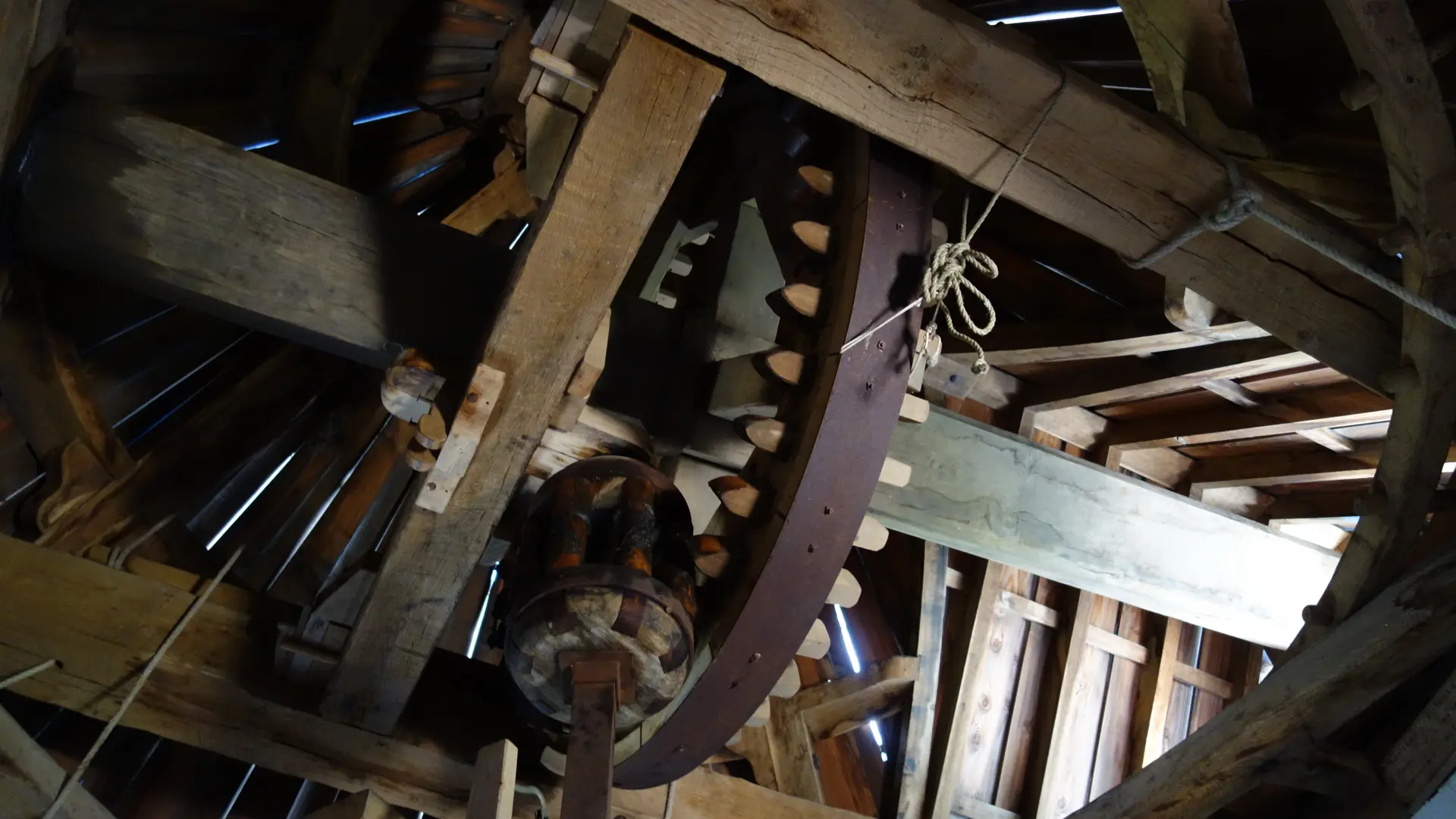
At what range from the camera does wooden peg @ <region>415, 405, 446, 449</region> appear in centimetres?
142

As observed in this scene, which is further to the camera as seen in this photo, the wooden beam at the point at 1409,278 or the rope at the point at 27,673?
the rope at the point at 27,673

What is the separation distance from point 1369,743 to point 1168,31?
1.23 meters

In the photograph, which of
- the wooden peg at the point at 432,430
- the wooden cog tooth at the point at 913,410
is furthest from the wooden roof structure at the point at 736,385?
the wooden cog tooth at the point at 913,410

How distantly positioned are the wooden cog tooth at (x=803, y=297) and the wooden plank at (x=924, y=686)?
128 centimetres

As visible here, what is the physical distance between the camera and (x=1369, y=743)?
1.58m

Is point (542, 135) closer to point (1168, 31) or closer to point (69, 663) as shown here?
point (1168, 31)

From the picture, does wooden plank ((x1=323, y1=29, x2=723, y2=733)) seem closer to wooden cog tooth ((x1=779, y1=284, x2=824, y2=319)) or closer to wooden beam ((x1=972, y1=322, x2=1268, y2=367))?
wooden cog tooth ((x1=779, y1=284, x2=824, y2=319))

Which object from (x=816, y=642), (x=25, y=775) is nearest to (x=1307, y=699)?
(x=816, y=642)

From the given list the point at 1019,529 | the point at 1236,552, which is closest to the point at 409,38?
the point at 1019,529

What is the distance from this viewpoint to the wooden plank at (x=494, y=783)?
3.73 feet

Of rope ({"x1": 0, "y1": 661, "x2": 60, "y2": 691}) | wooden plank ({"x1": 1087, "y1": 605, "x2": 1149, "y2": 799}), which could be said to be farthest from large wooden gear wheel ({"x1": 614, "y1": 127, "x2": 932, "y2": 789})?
wooden plank ({"x1": 1087, "y1": 605, "x2": 1149, "y2": 799})

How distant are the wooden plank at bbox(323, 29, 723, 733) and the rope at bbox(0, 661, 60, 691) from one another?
46cm

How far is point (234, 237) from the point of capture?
1.58 meters

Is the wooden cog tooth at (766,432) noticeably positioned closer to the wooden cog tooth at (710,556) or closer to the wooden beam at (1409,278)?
the wooden cog tooth at (710,556)
